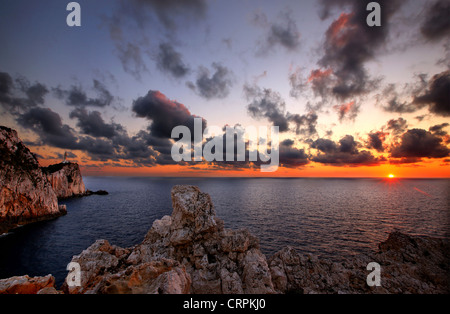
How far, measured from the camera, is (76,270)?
46.2 ft

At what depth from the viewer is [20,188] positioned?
4894cm

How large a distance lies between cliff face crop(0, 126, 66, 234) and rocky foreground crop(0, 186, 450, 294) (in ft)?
178

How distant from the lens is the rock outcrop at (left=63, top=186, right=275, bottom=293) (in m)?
13.6

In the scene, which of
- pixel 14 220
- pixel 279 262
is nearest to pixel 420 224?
pixel 279 262

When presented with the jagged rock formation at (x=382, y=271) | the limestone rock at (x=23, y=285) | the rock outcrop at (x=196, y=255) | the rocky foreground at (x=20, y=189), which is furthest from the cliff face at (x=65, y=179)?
the jagged rock formation at (x=382, y=271)

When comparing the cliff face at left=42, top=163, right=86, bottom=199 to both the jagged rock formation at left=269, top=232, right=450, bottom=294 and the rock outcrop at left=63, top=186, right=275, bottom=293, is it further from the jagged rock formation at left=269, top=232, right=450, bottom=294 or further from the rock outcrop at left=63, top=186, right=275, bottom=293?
the jagged rock formation at left=269, top=232, right=450, bottom=294

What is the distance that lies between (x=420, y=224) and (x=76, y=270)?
7079 cm

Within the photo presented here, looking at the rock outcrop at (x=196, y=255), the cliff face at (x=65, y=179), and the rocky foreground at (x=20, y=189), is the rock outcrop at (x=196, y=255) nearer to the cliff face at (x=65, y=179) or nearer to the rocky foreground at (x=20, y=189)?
the rocky foreground at (x=20, y=189)

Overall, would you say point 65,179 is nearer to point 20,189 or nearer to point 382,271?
point 20,189

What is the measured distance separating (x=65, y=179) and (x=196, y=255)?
418 ft

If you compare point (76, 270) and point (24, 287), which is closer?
point (24, 287)

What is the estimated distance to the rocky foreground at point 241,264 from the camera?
1358 centimetres

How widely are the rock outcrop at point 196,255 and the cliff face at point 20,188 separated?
5458 centimetres
